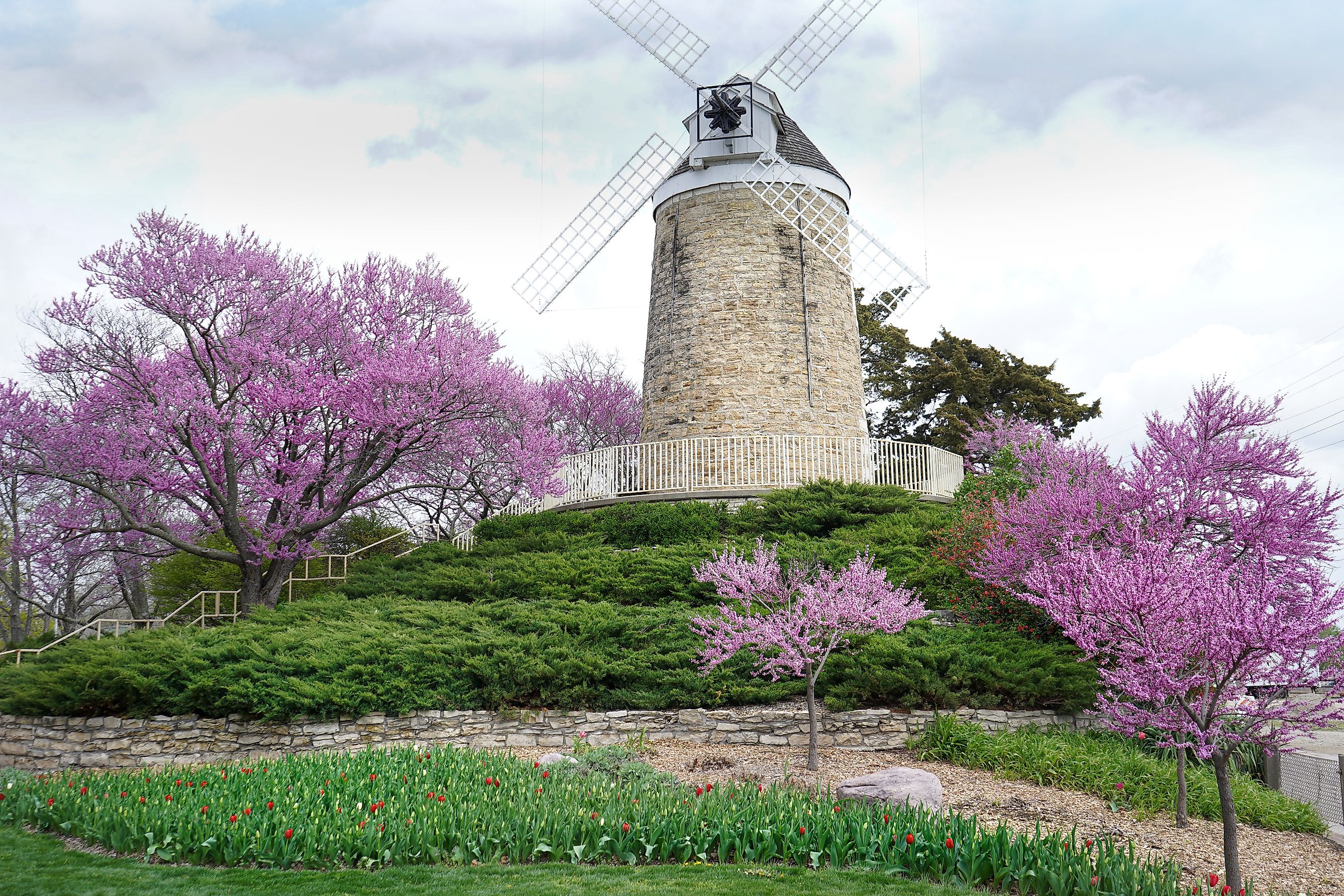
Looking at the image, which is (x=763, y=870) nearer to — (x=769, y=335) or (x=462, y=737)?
(x=462, y=737)

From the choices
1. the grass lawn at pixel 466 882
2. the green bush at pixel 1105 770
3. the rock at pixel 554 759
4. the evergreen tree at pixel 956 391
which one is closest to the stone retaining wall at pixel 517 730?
the green bush at pixel 1105 770

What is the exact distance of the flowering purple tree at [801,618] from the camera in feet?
27.1

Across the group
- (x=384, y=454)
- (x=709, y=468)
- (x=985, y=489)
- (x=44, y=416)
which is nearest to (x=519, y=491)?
(x=384, y=454)

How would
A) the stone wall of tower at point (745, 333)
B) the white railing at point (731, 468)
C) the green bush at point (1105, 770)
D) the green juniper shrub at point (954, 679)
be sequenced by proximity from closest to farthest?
1. the green bush at point (1105, 770)
2. the green juniper shrub at point (954, 679)
3. the white railing at point (731, 468)
4. the stone wall of tower at point (745, 333)

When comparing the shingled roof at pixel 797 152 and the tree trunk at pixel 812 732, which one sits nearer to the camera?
the tree trunk at pixel 812 732

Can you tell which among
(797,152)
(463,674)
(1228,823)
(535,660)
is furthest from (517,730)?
(797,152)

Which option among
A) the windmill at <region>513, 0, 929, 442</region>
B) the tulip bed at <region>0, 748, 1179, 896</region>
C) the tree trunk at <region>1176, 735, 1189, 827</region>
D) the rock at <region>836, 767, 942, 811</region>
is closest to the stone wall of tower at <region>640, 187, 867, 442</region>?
the windmill at <region>513, 0, 929, 442</region>

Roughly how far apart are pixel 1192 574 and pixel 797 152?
15008 mm

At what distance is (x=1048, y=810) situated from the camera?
23.3 ft

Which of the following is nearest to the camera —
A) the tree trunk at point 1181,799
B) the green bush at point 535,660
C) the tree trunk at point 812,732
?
the tree trunk at point 1181,799

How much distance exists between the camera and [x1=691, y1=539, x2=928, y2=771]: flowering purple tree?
826cm

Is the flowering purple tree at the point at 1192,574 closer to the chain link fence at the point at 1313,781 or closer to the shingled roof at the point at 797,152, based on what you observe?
the chain link fence at the point at 1313,781

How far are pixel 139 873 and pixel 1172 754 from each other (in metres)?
9.03

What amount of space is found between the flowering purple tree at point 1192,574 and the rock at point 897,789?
53.6 inches
